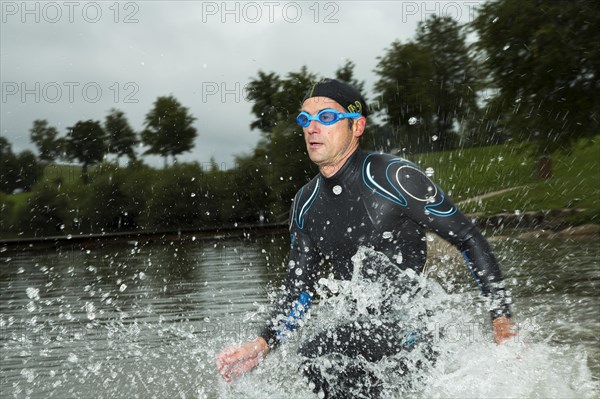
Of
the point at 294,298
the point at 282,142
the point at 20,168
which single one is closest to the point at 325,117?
the point at 294,298

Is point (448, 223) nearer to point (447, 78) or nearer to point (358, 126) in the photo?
point (358, 126)

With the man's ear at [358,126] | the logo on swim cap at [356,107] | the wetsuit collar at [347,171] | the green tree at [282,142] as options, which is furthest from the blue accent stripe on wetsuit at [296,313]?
the green tree at [282,142]

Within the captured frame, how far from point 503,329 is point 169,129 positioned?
6319 cm

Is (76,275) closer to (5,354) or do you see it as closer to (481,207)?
(5,354)

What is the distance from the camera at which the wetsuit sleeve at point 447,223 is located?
3.81 metres

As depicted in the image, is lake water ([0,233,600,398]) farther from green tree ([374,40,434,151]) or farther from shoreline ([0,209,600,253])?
green tree ([374,40,434,151])

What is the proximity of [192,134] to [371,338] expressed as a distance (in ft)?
194

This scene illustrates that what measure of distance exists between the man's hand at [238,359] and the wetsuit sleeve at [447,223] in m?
1.09

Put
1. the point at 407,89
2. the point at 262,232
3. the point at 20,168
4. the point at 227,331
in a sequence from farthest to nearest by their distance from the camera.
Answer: the point at 20,168, the point at 407,89, the point at 262,232, the point at 227,331

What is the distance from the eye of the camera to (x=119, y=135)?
208 feet

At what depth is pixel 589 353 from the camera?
7.26 meters

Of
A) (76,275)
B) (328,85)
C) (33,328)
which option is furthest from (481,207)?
(328,85)

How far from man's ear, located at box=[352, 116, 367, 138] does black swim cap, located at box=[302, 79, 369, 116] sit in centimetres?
4

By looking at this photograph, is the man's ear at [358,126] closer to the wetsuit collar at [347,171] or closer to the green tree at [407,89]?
the wetsuit collar at [347,171]
